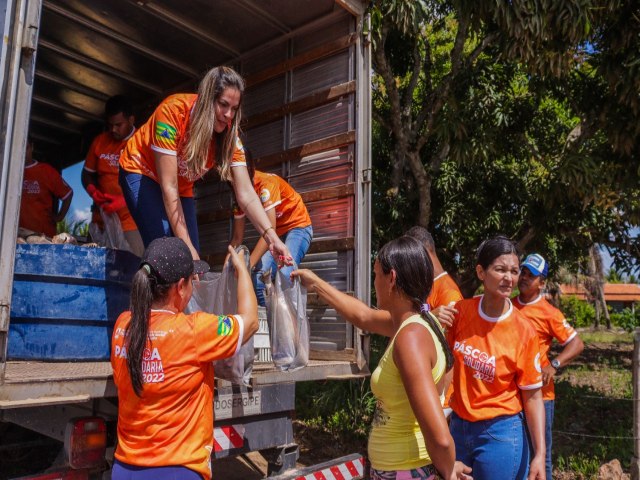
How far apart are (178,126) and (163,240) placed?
0.89 meters

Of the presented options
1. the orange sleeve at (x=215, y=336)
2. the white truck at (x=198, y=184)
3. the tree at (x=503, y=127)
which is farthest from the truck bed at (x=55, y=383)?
the tree at (x=503, y=127)

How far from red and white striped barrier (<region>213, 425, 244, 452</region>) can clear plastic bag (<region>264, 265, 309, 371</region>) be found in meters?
0.36

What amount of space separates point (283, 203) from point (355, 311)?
1.62m

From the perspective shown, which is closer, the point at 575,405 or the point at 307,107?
the point at 307,107

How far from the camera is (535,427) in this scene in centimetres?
251

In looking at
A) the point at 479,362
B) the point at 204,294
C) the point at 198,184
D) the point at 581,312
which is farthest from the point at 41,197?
the point at 581,312

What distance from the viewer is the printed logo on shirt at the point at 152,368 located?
1.85 m

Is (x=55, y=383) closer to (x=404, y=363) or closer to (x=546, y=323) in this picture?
(x=404, y=363)

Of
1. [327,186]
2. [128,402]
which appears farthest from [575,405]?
[128,402]

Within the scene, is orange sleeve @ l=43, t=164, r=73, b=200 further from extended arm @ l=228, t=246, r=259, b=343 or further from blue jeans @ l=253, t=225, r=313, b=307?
extended arm @ l=228, t=246, r=259, b=343

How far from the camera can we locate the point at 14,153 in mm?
2129

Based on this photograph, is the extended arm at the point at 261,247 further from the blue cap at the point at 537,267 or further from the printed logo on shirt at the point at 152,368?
the printed logo on shirt at the point at 152,368

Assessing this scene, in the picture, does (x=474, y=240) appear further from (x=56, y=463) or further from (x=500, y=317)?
(x=56, y=463)

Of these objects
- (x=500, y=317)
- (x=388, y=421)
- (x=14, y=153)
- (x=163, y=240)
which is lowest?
(x=388, y=421)
